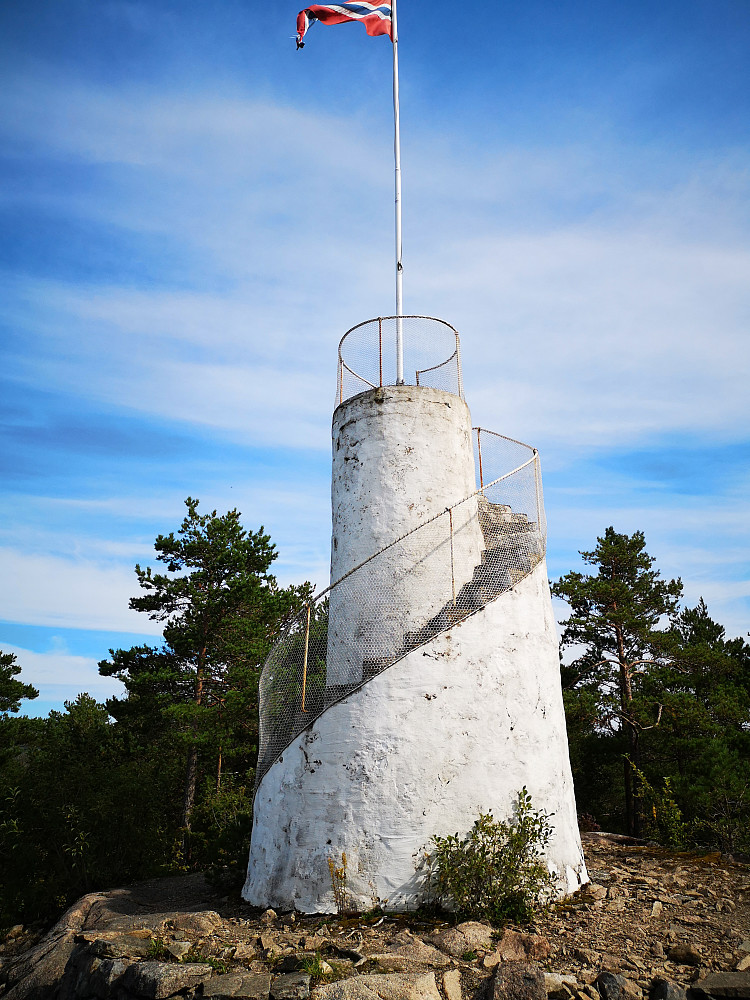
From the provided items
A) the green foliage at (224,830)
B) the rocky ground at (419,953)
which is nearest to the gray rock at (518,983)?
the rocky ground at (419,953)

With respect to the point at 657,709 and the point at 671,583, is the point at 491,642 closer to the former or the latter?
the point at 657,709

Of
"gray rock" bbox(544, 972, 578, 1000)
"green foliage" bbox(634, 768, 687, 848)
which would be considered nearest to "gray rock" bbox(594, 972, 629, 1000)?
"gray rock" bbox(544, 972, 578, 1000)

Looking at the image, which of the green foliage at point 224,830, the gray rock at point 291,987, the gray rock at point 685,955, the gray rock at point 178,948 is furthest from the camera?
the green foliage at point 224,830

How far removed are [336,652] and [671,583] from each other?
42.6 ft

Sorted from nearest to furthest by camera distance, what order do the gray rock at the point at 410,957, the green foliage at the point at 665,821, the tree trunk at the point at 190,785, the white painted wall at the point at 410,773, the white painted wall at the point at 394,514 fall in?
1. the gray rock at the point at 410,957
2. the white painted wall at the point at 410,773
3. the white painted wall at the point at 394,514
4. the green foliage at the point at 665,821
5. the tree trunk at the point at 190,785

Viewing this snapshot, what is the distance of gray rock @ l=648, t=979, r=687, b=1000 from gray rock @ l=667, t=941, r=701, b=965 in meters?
0.72

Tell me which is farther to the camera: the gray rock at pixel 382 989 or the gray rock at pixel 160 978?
the gray rock at pixel 160 978

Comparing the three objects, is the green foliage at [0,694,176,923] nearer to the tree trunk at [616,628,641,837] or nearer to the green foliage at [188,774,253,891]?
the green foliage at [188,774,253,891]

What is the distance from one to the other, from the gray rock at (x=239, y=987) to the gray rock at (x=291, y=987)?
0.08 m

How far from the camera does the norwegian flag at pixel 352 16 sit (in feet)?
40.4

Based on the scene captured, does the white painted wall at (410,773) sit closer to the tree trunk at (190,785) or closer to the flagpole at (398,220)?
the flagpole at (398,220)

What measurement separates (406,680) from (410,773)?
3.55 ft

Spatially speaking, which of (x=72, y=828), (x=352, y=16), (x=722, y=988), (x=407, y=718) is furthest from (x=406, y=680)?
(x=352, y=16)

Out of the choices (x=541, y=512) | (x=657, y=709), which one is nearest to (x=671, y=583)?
(x=657, y=709)
